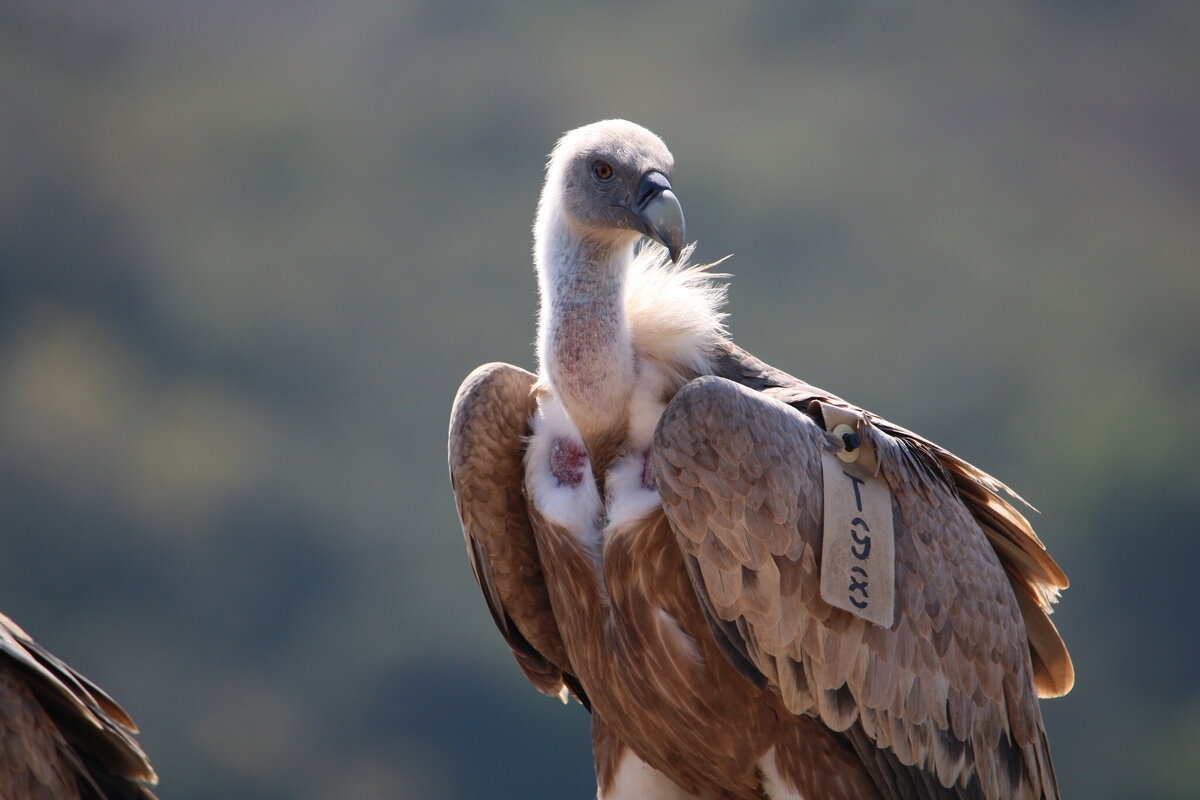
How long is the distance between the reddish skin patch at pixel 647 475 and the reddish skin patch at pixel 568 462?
0.17 meters

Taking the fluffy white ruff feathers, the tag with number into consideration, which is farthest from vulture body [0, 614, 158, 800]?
the tag with number

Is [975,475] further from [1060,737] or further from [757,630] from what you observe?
[1060,737]

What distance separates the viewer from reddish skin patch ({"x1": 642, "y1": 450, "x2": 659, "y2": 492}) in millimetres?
3033

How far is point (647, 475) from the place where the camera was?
3064 millimetres

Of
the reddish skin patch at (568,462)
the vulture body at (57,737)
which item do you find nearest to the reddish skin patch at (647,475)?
the reddish skin patch at (568,462)

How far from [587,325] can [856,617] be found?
2.80 ft

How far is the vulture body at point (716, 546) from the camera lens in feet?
9.18

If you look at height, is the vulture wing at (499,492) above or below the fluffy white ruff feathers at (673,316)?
below

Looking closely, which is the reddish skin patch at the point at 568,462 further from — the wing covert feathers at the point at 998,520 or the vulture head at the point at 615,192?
the vulture head at the point at 615,192

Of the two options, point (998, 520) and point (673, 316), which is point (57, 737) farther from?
point (998, 520)

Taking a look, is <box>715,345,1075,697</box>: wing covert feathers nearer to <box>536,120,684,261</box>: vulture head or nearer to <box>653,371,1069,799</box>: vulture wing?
<box>653,371,1069,799</box>: vulture wing

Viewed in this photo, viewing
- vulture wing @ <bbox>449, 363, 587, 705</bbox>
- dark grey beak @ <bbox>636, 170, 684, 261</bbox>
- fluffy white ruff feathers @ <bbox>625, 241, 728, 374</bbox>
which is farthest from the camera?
vulture wing @ <bbox>449, 363, 587, 705</bbox>

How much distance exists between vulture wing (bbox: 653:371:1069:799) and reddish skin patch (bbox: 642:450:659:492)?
209 millimetres

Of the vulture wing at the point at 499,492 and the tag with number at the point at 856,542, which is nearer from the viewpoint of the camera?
the tag with number at the point at 856,542
